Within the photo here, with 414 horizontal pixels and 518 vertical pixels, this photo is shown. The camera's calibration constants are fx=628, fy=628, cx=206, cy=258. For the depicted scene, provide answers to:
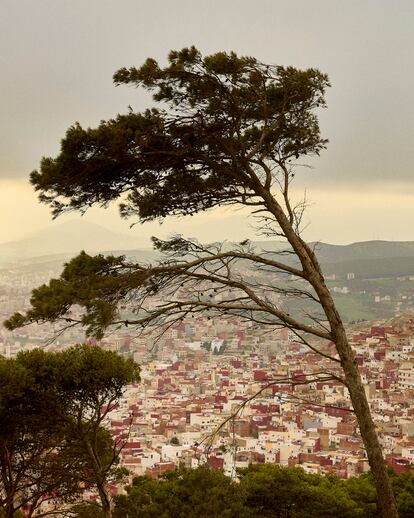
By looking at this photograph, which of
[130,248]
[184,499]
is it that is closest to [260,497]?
[184,499]

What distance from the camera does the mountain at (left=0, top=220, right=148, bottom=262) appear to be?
116 metres

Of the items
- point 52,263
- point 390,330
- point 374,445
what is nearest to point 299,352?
point 390,330

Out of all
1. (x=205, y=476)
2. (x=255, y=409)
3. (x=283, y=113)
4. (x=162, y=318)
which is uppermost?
(x=283, y=113)

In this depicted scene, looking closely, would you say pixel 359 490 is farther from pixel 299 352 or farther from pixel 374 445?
pixel 299 352

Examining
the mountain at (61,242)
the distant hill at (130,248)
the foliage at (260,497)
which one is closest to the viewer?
the foliage at (260,497)

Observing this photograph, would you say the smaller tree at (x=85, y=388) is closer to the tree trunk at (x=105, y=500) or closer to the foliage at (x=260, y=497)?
the tree trunk at (x=105, y=500)

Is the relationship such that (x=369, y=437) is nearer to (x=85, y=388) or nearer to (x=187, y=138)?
(x=187, y=138)

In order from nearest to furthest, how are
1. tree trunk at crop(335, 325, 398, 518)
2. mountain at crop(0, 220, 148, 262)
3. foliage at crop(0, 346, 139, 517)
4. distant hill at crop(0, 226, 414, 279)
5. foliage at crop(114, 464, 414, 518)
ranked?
tree trunk at crop(335, 325, 398, 518), foliage at crop(0, 346, 139, 517), foliage at crop(114, 464, 414, 518), distant hill at crop(0, 226, 414, 279), mountain at crop(0, 220, 148, 262)

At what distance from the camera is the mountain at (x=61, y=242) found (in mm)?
116000

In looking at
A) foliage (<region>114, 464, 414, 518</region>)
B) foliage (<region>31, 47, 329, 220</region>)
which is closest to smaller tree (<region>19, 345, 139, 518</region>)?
foliage (<region>114, 464, 414, 518</region>)

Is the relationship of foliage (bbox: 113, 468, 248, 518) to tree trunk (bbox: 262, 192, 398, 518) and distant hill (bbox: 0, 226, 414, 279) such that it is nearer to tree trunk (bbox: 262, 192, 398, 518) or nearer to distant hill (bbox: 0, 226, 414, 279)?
tree trunk (bbox: 262, 192, 398, 518)

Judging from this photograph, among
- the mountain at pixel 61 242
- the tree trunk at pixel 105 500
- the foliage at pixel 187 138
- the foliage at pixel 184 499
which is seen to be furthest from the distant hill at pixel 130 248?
→ the foliage at pixel 187 138

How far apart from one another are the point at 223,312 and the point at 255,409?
3622 centimetres

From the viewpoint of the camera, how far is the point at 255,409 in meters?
40.1
